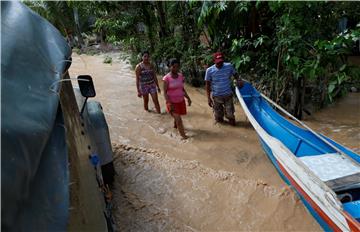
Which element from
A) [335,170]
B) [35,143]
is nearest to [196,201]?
[335,170]

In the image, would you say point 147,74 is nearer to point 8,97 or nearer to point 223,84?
point 223,84

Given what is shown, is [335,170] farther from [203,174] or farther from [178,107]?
[178,107]

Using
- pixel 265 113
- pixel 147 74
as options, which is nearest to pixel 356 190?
pixel 265 113

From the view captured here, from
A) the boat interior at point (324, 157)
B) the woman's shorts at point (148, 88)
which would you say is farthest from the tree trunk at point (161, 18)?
the boat interior at point (324, 157)

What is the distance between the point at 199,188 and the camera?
4.34 m

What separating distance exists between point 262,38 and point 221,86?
49.3 inches

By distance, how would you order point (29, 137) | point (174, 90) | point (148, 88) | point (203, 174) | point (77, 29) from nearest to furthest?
point (29, 137)
point (203, 174)
point (174, 90)
point (148, 88)
point (77, 29)

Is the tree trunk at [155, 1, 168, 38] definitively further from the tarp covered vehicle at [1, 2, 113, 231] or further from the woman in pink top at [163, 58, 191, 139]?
the tarp covered vehicle at [1, 2, 113, 231]

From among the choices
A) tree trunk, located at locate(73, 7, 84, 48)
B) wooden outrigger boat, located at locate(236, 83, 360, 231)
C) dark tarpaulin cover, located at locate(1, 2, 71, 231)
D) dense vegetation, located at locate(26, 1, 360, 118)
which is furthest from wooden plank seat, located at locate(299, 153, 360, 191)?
tree trunk, located at locate(73, 7, 84, 48)

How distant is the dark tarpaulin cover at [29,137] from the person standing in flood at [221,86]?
4.10 m

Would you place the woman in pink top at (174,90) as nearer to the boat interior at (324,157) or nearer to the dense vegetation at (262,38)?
the boat interior at (324,157)

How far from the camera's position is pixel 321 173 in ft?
12.0

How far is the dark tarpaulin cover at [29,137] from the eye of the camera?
1234 mm

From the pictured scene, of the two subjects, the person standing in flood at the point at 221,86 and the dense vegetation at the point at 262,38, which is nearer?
the dense vegetation at the point at 262,38
